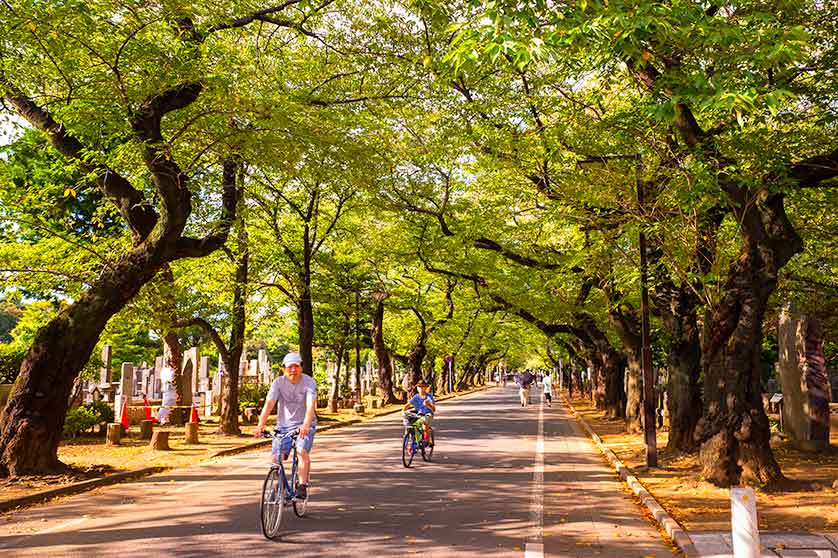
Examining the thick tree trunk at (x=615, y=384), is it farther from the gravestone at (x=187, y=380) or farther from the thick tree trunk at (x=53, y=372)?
the thick tree trunk at (x=53, y=372)

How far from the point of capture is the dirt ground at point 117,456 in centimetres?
1154

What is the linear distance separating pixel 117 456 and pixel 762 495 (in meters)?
12.7

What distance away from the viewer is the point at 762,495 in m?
10.6

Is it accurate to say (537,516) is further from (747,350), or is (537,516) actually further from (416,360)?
(416,360)

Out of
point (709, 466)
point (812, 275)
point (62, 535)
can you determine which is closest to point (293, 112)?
point (62, 535)

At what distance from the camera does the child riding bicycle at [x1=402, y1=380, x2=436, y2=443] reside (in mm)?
14914

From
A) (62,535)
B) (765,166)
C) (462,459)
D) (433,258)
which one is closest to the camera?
(62,535)

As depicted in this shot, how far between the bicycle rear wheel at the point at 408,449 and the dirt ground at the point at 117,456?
451 cm

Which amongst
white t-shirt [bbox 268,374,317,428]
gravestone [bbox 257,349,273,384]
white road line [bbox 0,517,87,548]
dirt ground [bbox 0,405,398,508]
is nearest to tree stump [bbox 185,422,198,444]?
dirt ground [bbox 0,405,398,508]

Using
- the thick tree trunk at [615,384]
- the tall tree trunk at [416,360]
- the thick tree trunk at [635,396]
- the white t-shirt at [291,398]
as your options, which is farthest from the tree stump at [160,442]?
the tall tree trunk at [416,360]

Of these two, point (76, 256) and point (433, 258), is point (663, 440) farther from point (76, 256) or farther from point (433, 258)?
point (76, 256)

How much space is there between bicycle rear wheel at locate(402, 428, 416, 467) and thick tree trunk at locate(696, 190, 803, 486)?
210 inches

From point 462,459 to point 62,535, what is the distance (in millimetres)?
9107

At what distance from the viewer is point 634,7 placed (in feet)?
22.8
